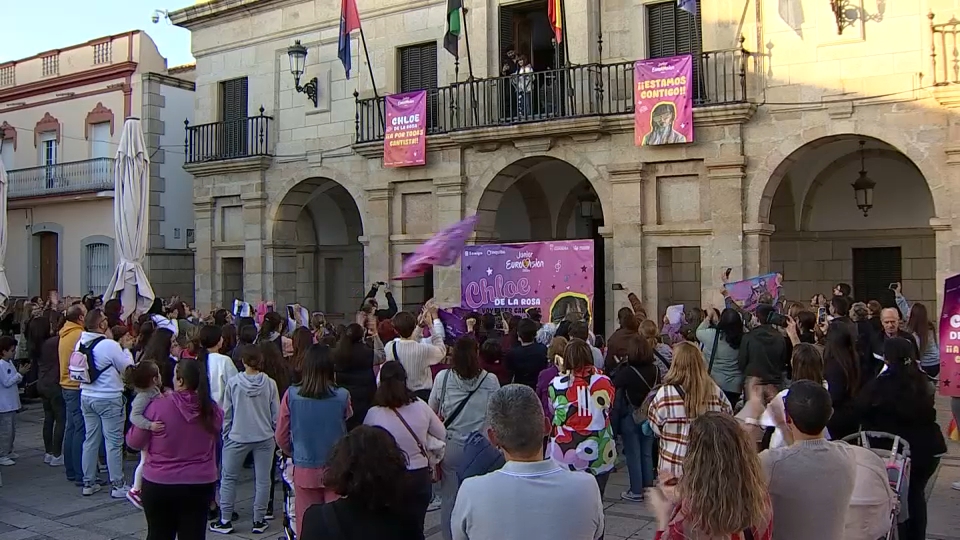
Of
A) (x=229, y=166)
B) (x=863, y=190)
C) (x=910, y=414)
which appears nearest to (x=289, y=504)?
(x=910, y=414)

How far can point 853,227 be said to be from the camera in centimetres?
1600

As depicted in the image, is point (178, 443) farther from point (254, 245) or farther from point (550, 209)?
point (254, 245)

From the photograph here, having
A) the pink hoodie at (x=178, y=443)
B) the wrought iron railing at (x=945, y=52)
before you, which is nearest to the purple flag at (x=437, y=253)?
the pink hoodie at (x=178, y=443)

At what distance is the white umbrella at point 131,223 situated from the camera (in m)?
11.8

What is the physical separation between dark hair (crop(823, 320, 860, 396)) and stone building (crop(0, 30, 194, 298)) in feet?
64.5

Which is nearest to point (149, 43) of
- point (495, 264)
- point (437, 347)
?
point (495, 264)

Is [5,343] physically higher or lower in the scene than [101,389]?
higher

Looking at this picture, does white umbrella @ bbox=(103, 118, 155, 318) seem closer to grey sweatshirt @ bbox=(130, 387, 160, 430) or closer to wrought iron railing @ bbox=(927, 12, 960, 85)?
grey sweatshirt @ bbox=(130, 387, 160, 430)

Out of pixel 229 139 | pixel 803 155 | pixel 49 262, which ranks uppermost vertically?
pixel 229 139

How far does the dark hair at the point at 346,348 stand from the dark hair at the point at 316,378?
1.21m

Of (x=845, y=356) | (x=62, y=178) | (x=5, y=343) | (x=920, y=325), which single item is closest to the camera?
(x=845, y=356)

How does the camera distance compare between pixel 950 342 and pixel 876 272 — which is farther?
pixel 876 272

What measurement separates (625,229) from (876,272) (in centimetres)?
503

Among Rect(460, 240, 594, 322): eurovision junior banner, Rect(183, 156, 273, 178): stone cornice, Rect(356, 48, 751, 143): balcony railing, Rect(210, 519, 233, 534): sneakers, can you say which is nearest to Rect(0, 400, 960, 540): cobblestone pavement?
Rect(210, 519, 233, 534): sneakers
